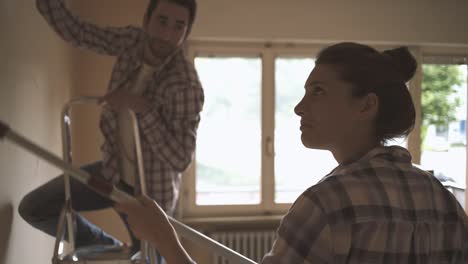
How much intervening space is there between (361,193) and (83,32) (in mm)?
1135

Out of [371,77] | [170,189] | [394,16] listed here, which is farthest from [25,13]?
[394,16]

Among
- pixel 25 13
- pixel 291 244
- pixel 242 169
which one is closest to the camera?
pixel 291 244

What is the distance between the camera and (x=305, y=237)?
0.89 m

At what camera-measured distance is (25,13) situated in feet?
5.23

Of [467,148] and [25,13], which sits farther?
[467,148]

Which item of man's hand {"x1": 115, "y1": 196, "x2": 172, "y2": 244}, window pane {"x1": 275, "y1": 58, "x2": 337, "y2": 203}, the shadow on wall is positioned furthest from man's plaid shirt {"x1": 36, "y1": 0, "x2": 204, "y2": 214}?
window pane {"x1": 275, "y1": 58, "x2": 337, "y2": 203}

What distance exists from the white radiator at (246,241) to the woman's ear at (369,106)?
7.35 ft

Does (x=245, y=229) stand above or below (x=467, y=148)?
below

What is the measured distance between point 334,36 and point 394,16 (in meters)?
0.47

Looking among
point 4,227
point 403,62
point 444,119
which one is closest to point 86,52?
point 4,227

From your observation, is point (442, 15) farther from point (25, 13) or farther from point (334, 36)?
point (25, 13)

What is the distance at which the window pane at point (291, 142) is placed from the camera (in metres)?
3.29

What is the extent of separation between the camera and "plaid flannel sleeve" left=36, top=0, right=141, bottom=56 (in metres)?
1.49

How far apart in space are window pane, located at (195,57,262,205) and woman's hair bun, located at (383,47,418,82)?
217 cm
